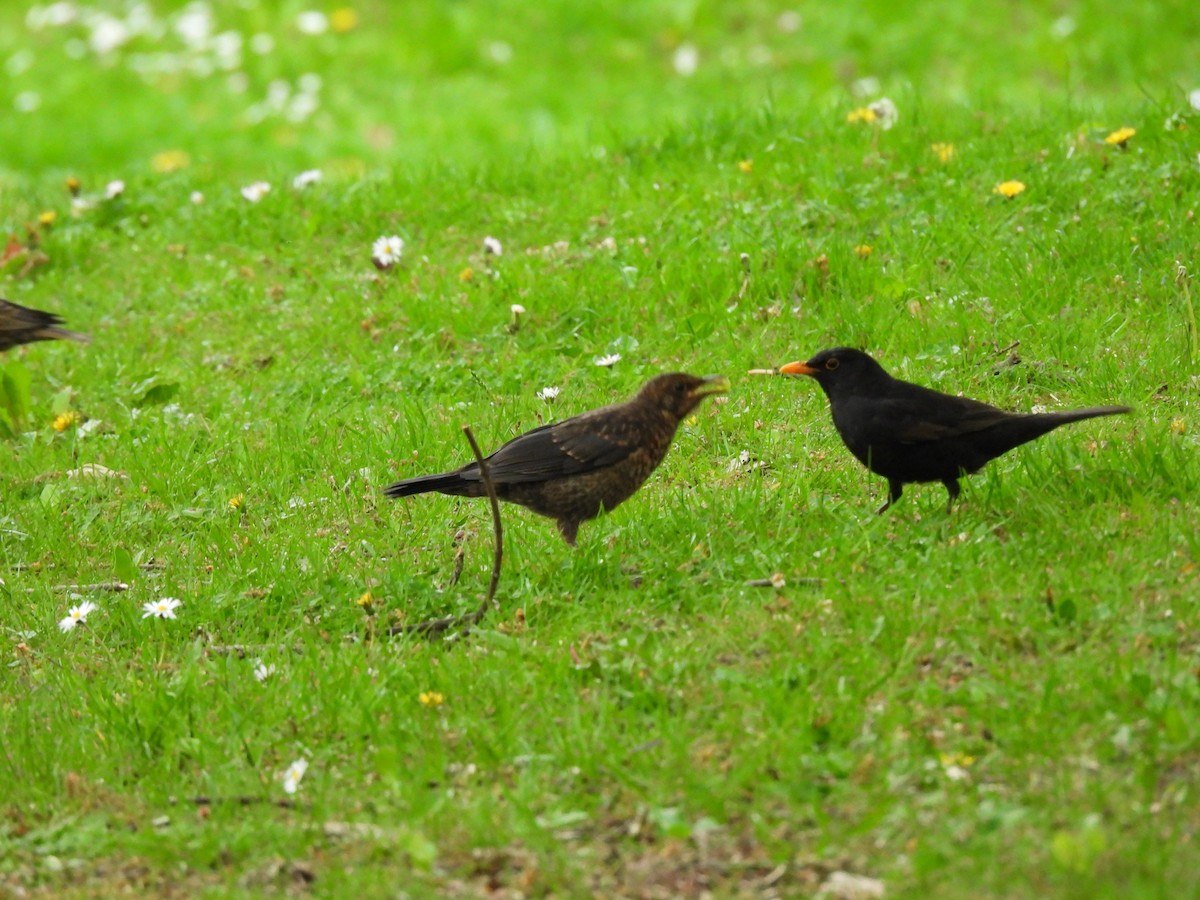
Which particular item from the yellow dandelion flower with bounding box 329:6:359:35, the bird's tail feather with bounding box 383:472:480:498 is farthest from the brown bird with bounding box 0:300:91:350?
the yellow dandelion flower with bounding box 329:6:359:35

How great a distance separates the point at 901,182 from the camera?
341 inches

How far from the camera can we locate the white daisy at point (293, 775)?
4648 mm

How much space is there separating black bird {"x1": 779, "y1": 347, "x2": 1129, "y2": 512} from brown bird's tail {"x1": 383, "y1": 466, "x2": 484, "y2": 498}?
1463 mm

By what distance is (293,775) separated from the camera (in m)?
4.69

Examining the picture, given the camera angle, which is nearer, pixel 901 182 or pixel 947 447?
pixel 947 447

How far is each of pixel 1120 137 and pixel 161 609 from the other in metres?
5.61

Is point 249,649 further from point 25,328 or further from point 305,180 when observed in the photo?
point 305,180

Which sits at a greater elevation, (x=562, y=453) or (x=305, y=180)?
(x=305, y=180)

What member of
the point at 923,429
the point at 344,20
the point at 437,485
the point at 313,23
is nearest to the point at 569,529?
the point at 437,485

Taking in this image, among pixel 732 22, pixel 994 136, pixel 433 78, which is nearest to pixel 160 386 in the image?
pixel 994 136

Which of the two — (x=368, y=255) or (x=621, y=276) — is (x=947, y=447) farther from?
(x=368, y=255)

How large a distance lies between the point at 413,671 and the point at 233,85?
37.5 feet

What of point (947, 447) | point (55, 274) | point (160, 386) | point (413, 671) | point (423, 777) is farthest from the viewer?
point (55, 274)

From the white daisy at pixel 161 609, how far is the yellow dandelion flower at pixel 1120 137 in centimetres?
552
